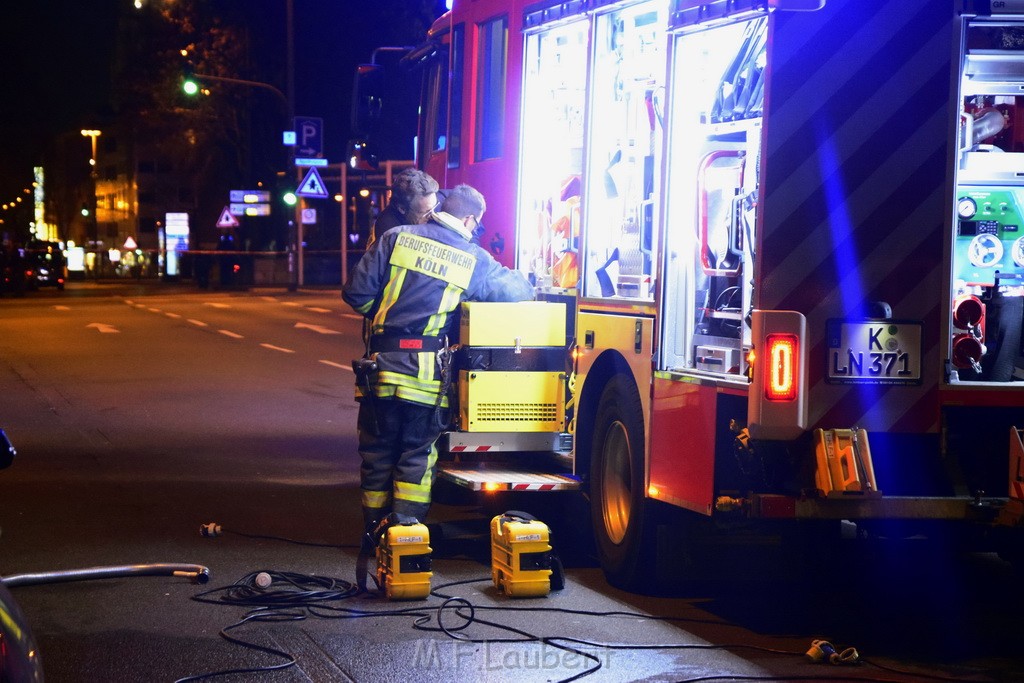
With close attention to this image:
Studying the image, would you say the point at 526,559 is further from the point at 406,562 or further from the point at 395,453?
the point at 395,453

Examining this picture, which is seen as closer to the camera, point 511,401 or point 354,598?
point 354,598

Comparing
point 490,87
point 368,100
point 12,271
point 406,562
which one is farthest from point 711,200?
point 12,271

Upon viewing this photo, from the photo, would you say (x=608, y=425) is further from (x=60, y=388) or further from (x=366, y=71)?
(x=60, y=388)

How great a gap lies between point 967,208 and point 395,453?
119 inches

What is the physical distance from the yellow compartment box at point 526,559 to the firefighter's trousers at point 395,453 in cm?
62

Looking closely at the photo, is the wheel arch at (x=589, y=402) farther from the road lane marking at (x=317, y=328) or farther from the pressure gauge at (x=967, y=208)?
the road lane marking at (x=317, y=328)

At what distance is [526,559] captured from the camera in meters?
6.93

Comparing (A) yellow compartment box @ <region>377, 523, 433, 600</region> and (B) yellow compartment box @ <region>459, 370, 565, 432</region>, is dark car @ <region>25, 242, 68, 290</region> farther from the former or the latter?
(A) yellow compartment box @ <region>377, 523, 433, 600</region>

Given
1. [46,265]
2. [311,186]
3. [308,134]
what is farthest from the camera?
[46,265]

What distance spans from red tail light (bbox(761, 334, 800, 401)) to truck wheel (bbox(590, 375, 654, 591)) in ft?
3.71

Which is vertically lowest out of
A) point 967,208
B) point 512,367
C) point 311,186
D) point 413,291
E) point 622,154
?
point 512,367

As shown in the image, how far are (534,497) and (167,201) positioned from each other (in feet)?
306

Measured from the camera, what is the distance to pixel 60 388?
17250 millimetres

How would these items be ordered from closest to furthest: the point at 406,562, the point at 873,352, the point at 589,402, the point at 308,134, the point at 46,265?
the point at 873,352 → the point at 406,562 → the point at 589,402 → the point at 308,134 → the point at 46,265
